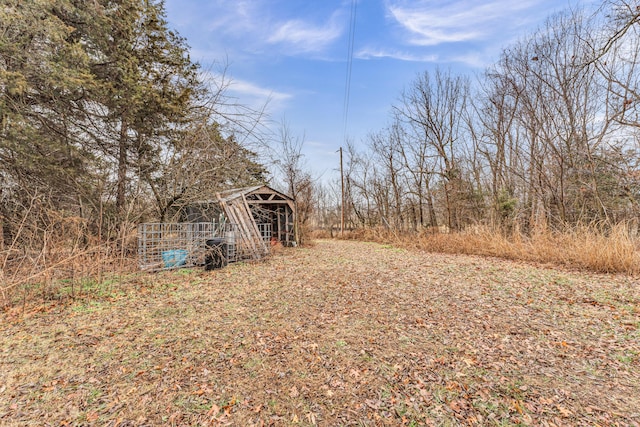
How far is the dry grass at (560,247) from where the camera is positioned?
5223 mm

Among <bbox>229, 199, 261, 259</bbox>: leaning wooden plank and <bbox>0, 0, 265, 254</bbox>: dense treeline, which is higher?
<bbox>0, 0, 265, 254</bbox>: dense treeline

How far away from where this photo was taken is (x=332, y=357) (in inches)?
102

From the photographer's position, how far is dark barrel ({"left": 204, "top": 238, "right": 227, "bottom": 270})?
21.4ft

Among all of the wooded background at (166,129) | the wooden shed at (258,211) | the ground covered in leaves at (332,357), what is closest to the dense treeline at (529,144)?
the wooded background at (166,129)

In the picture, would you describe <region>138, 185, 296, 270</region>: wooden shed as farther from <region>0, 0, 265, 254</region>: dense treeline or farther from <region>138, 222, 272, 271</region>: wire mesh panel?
<region>0, 0, 265, 254</region>: dense treeline

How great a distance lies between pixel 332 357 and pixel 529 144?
36.5 feet

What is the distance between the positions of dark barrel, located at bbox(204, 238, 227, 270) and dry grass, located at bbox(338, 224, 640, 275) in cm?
700

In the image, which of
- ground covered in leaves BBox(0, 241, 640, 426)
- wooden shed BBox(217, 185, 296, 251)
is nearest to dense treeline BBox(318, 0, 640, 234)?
ground covered in leaves BBox(0, 241, 640, 426)

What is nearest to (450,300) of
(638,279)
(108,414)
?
(638,279)

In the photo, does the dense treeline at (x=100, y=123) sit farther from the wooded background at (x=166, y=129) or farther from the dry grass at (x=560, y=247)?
the dry grass at (x=560, y=247)

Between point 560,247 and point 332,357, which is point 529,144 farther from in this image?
point 332,357

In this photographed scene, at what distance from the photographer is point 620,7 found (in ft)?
12.1

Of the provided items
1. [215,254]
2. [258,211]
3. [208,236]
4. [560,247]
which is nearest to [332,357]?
[215,254]

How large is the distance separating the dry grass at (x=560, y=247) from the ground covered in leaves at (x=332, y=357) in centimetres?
81
